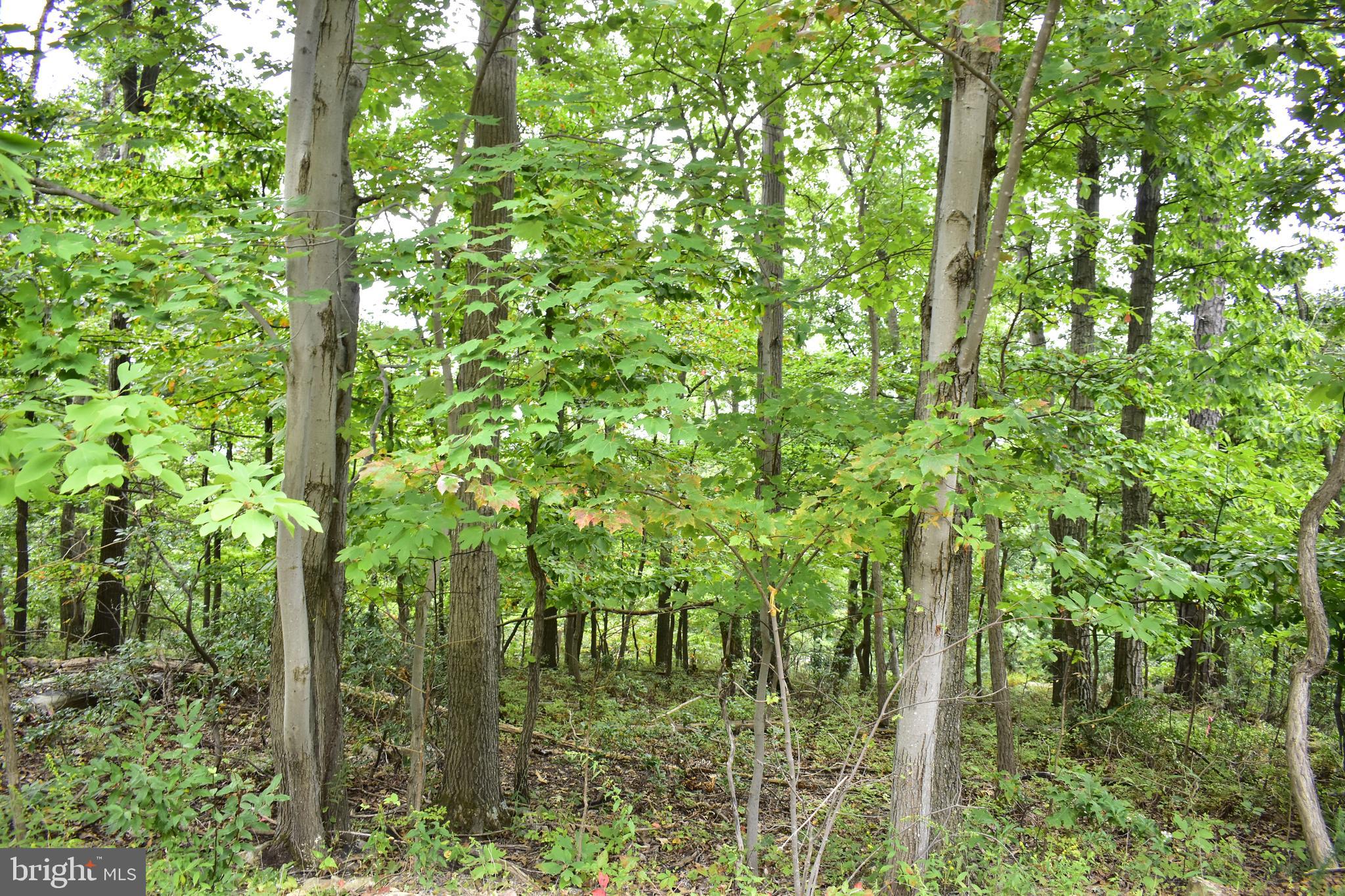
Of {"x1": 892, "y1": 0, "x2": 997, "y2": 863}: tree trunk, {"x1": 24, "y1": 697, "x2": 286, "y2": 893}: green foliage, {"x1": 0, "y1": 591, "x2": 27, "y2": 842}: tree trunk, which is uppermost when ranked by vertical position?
{"x1": 892, "y1": 0, "x2": 997, "y2": 863}: tree trunk

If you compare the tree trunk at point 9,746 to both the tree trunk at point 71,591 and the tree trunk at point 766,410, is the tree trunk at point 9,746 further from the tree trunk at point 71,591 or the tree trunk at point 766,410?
the tree trunk at point 71,591

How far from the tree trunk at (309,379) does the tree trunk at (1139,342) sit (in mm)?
9285

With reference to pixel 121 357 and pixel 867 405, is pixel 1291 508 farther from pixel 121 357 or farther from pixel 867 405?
pixel 121 357

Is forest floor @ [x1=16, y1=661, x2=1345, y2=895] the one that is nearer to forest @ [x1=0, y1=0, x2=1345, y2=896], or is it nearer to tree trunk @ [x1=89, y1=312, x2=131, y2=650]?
forest @ [x1=0, y1=0, x2=1345, y2=896]

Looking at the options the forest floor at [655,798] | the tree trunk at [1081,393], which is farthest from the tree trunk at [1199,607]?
the tree trunk at [1081,393]

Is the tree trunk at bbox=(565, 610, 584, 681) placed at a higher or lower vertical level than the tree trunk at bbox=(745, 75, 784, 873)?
lower

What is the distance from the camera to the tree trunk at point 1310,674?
483cm

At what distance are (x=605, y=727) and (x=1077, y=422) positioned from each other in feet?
21.5

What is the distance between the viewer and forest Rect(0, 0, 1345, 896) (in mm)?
3578

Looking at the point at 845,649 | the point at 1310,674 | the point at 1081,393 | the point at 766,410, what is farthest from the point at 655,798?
the point at 845,649

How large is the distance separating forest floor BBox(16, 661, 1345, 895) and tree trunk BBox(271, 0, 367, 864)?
1.09 ft

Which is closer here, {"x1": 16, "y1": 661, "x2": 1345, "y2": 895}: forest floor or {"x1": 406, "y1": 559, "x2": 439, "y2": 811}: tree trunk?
{"x1": 16, "y1": 661, "x2": 1345, "y2": 895}: forest floor

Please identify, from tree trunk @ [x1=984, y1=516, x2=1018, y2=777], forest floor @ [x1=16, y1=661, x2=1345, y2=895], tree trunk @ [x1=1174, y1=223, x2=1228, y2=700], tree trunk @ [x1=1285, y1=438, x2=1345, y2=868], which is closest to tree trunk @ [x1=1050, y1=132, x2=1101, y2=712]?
forest floor @ [x1=16, y1=661, x2=1345, y2=895]

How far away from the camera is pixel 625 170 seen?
15.6ft
